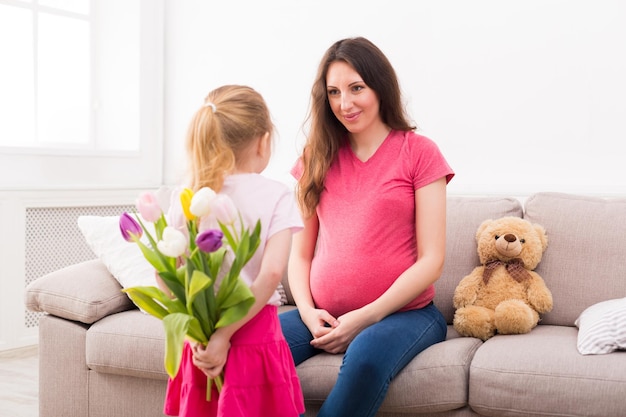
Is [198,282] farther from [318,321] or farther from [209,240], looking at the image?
[318,321]

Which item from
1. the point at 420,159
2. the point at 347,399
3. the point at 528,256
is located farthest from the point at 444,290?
the point at 347,399

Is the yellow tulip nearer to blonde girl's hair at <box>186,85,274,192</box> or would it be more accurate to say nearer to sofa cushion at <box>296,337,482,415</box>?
blonde girl's hair at <box>186,85,274,192</box>

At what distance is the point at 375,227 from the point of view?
2.26m

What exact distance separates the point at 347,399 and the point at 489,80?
176 centimetres

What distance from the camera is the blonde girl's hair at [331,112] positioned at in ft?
7.47

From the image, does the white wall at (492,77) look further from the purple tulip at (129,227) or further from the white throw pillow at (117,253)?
the purple tulip at (129,227)

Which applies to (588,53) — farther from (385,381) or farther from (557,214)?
(385,381)

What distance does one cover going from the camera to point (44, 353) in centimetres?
265

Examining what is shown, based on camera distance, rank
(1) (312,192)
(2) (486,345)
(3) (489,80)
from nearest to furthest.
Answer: (2) (486,345), (1) (312,192), (3) (489,80)

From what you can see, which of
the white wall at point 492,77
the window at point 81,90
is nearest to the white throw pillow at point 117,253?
the white wall at point 492,77

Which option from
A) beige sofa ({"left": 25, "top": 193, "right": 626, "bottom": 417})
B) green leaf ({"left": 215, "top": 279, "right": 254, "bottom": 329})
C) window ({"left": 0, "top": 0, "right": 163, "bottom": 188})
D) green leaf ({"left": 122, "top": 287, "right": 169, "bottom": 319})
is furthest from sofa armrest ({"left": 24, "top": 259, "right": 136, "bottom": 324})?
window ({"left": 0, "top": 0, "right": 163, "bottom": 188})

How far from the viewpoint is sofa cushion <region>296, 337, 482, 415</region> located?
2.07 meters

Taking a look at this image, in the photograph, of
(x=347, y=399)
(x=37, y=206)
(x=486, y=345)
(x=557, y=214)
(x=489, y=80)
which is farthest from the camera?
(x=37, y=206)

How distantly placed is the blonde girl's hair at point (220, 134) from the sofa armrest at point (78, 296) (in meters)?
0.97
